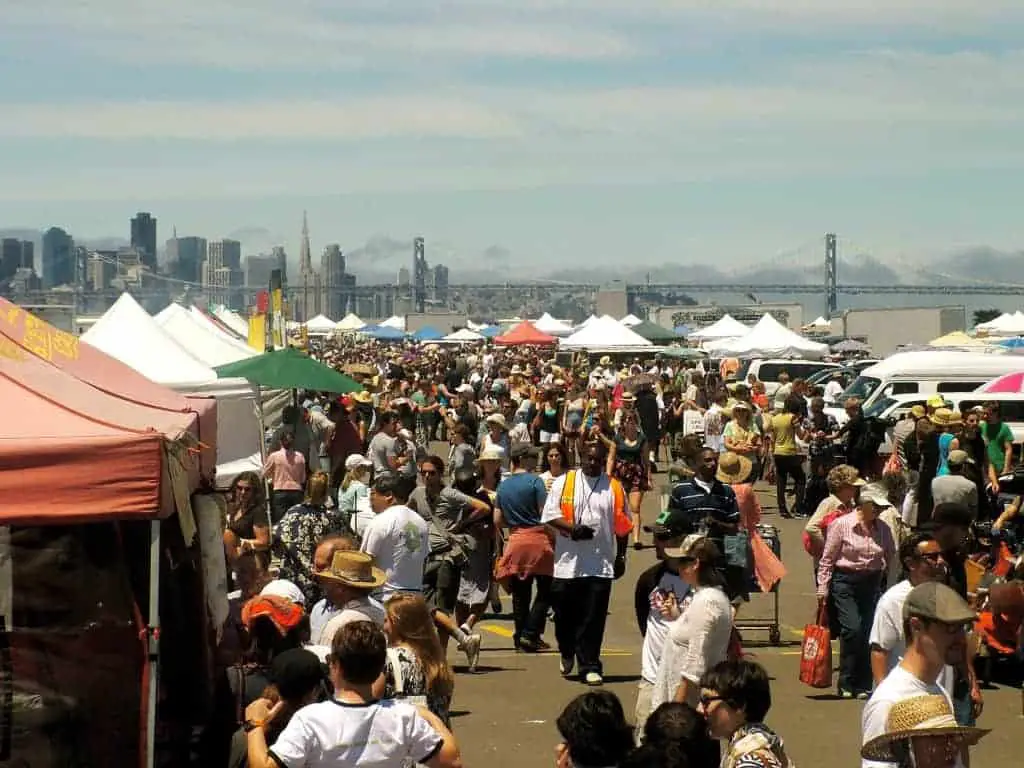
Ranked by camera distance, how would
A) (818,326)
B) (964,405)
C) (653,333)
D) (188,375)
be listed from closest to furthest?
(188,375), (964,405), (653,333), (818,326)

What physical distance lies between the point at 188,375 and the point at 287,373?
122 centimetres

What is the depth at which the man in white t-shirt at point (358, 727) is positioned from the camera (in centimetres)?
549

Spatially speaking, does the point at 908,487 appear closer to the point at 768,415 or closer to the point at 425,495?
the point at 425,495

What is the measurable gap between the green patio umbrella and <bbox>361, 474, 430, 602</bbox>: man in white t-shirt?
8.37m

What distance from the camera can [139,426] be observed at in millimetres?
6723

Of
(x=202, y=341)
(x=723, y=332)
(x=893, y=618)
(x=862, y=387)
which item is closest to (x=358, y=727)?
(x=893, y=618)

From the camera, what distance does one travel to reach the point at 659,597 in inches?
328

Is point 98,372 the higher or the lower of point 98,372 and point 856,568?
the higher

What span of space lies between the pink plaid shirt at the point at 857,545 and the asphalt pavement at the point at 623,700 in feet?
2.93

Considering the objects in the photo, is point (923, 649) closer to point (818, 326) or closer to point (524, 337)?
point (524, 337)

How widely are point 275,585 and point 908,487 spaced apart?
9.20 m

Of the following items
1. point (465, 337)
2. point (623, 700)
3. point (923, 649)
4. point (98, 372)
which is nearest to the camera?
point (923, 649)

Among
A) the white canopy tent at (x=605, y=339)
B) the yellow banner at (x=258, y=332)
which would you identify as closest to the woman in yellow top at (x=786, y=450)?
the yellow banner at (x=258, y=332)

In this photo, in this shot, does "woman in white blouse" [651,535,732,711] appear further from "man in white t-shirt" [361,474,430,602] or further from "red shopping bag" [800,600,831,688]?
"red shopping bag" [800,600,831,688]
